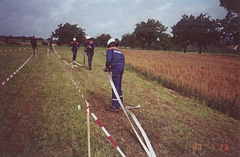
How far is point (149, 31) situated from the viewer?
6938 centimetres

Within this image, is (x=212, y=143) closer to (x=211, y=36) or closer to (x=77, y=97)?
(x=77, y=97)

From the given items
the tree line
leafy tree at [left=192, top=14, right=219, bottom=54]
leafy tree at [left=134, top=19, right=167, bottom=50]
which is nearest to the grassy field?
the tree line

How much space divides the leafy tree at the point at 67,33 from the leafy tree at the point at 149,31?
2968cm

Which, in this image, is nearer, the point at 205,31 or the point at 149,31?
the point at 205,31

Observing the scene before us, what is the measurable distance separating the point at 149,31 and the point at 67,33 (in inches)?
1614

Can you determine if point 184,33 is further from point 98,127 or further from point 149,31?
point 98,127

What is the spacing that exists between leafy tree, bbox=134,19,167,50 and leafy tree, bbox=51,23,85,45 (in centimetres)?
2968

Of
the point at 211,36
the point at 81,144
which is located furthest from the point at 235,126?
the point at 211,36

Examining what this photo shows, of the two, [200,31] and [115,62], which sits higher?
[200,31]

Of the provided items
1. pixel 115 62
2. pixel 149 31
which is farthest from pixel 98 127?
pixel 149 31

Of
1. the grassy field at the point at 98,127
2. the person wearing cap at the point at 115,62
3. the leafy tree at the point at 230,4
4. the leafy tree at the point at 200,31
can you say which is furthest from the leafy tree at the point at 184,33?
the person wearing cap at the point at 115,62

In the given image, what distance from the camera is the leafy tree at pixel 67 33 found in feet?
230

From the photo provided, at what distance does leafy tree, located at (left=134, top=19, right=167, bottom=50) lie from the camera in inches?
2758

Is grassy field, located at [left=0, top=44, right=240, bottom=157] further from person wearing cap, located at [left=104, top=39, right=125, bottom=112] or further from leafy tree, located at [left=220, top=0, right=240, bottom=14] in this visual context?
leafy tree, located at [left=220, top=0, right=240, bottom=14]
